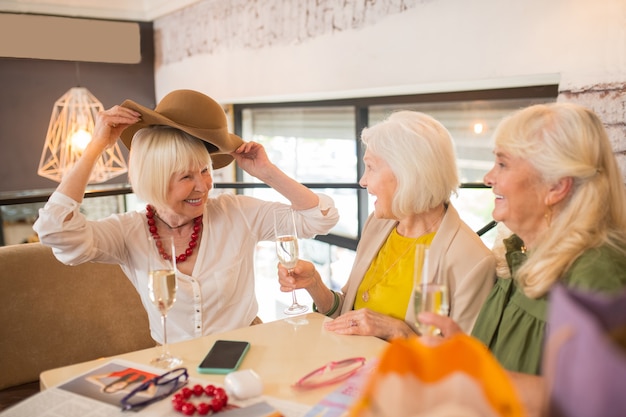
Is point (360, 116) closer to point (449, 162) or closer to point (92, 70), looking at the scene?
point (449, 162)

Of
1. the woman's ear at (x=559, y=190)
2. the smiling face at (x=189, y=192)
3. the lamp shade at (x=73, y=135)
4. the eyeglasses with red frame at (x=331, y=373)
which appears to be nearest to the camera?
the eyeglasses with red frame at (x=331, y=373)

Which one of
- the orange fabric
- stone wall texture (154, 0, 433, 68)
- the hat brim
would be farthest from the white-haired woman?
stone wall texture (154, 0, 433, 68)

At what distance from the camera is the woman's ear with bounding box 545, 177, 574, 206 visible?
144 centimetres

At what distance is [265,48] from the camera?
4008mm

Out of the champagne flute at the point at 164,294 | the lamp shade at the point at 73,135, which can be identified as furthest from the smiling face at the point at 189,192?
the lamp shade at the point at 73,135

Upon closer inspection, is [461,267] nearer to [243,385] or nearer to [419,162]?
[419,162]

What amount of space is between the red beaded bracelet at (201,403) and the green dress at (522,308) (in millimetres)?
741

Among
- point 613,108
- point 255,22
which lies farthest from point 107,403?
point 255,22

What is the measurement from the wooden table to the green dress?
0.31 m

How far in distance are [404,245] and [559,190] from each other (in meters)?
0.58

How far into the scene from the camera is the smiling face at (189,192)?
1.82 meters

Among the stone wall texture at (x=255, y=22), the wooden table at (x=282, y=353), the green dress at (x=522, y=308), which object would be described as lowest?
the wooden table at (x=282, y=353)

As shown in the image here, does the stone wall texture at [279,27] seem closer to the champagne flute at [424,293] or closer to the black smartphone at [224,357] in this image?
the champagne flute at [424,293]

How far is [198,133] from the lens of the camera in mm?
1824
